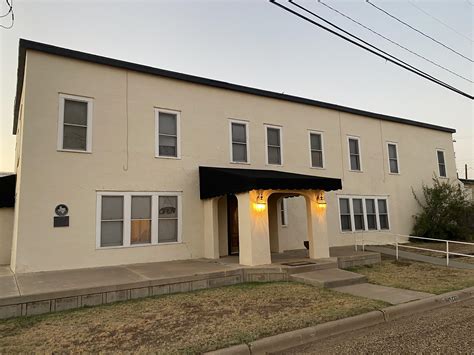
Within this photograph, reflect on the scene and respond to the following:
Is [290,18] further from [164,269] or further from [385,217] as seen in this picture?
[385,217]

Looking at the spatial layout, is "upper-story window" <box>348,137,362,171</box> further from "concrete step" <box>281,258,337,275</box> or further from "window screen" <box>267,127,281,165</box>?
"concrete step" <box>281,258,337,275</box>

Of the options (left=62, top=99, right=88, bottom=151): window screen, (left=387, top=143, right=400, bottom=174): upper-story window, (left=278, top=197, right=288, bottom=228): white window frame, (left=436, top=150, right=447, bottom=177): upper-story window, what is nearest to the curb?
(left=278, top=197, right=288, bottom=228): white window frame

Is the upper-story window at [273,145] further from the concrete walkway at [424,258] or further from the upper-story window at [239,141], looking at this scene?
the concrete walkway at [424,258]

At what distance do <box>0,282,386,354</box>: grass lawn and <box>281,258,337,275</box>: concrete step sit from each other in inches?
59.0

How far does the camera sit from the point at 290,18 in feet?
26.9

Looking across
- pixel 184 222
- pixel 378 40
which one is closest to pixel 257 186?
pixel 184 222

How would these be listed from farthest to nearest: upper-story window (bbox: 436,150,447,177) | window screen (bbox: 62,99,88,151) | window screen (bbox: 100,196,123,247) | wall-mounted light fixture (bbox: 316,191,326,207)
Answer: upper-story window (bbox: 436,150,447,177) → wall-mounted light fixture (bbox: 316,191,326,207) → window screen (bbox: 100,196,123,247) → window screen (bbox: 62,99,88,151)

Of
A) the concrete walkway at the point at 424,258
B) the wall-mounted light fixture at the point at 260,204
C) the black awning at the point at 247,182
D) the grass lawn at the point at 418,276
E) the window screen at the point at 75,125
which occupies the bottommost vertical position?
the grass lawn at the point at 418,276

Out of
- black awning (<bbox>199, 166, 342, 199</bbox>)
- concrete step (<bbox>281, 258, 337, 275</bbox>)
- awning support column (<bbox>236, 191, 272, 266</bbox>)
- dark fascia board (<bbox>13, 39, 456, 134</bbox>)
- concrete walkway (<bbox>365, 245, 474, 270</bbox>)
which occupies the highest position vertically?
dark fascia board (<bbox>13, 39, 456, 134</bbox>)

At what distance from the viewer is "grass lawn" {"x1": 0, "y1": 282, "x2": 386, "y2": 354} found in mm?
4883

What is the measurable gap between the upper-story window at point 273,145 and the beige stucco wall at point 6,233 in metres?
9.70

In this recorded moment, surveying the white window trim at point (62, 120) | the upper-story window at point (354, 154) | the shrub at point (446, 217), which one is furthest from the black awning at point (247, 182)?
the shrub at point (446, 217)

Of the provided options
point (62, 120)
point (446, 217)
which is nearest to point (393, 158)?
point (446, 217)

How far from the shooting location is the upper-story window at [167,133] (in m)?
11.9
